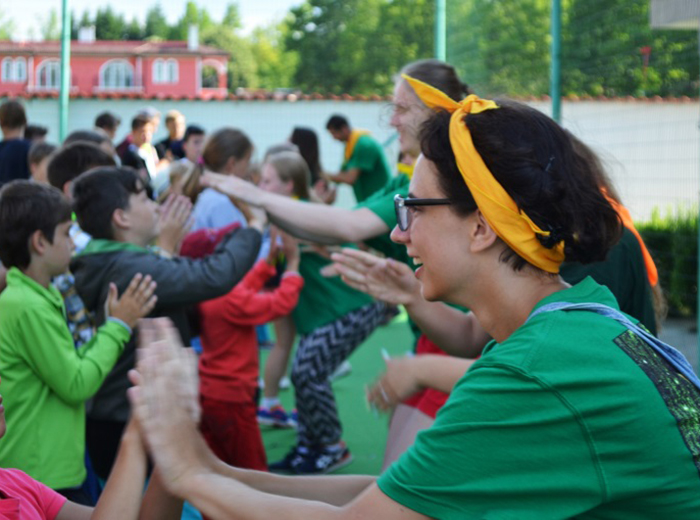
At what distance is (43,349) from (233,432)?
1.81m

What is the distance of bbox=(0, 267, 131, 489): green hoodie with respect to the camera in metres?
3.36

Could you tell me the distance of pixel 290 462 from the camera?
6.09 m

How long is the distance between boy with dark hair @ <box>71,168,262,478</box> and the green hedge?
291 inches

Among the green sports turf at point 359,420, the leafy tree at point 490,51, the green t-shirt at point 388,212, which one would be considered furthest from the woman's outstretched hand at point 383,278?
the leafy tree at point 490,51

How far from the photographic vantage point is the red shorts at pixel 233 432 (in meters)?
4.95

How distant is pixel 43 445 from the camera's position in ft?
11.1

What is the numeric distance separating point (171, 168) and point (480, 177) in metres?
4.40

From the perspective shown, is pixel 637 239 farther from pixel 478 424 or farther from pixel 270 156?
pixel 270 156

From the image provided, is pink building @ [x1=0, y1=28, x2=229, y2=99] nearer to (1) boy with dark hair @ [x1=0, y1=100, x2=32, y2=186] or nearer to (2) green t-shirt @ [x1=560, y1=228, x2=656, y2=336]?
(1) boy with dark hair @ [x1=0, y1=100, x2=32, y2=186]

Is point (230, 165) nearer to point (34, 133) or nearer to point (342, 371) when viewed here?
point (342, 371)

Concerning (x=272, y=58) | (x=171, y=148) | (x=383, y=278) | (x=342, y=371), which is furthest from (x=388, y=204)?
(x=272, y=58)

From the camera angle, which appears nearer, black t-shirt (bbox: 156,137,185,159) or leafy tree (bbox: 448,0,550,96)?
leafy tree (bbox: 448,0,550,96)

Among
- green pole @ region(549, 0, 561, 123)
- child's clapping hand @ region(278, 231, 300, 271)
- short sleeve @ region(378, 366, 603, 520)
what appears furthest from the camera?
green pole @ region(549, 0, 561, 123)

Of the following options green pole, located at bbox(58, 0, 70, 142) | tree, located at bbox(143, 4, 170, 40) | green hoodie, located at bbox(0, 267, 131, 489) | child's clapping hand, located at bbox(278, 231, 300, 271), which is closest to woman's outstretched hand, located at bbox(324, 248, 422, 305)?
green hoodie, located at bbox(0, 267, 131, 489)
